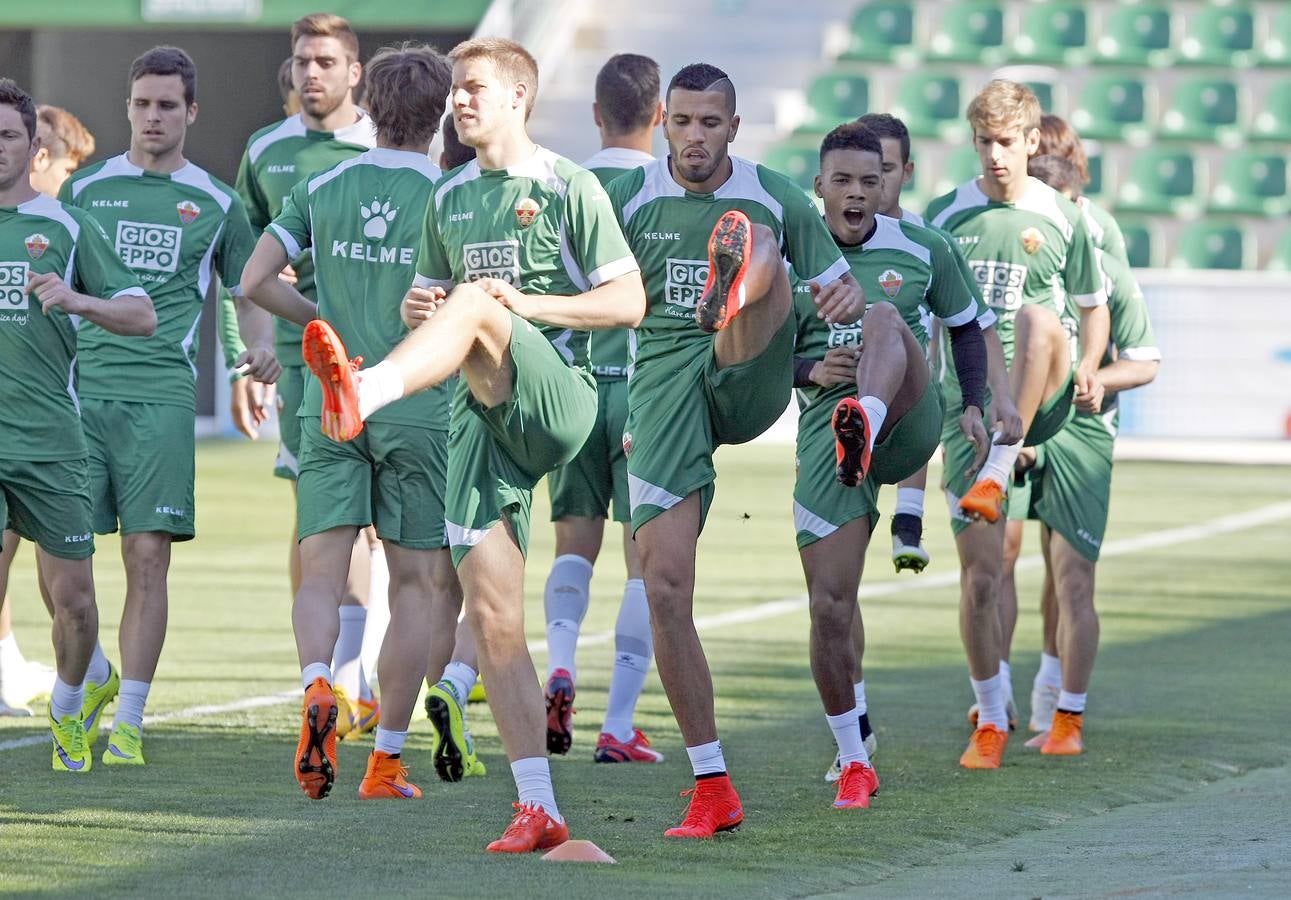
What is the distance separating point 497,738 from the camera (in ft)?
23.2

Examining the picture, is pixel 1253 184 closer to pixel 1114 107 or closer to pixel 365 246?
pixel 1114 107

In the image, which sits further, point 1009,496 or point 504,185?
point 1009,496

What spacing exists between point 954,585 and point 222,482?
25.9 feet

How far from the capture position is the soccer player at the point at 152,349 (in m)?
6.69

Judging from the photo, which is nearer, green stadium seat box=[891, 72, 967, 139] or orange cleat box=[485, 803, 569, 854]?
orange cleat box=[485, 803, 569, 854]

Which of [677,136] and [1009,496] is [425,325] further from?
[1009,496]

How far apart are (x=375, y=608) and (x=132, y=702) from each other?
1.55 meters

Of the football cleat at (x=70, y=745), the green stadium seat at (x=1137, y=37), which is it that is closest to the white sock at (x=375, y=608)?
the football cleat at (x=70, y=745)

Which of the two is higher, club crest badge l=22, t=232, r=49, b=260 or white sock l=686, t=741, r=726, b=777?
club crest badge l=22, t=232, r=49, b=260

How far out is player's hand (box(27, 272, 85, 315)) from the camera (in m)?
5.91

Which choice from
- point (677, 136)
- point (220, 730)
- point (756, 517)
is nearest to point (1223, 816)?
point (677, 136)

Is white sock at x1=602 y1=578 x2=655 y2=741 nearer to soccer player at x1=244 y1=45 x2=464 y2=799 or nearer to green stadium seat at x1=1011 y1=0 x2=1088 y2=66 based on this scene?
soccer player at x1=244 y1=45 x2=464 y2=799

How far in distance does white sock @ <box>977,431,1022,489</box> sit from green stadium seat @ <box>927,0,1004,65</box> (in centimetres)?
1919

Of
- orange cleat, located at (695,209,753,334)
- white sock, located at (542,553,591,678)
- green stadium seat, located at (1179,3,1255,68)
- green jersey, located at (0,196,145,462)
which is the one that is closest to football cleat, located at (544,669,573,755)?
white sock, located at (542,553,591,678)
